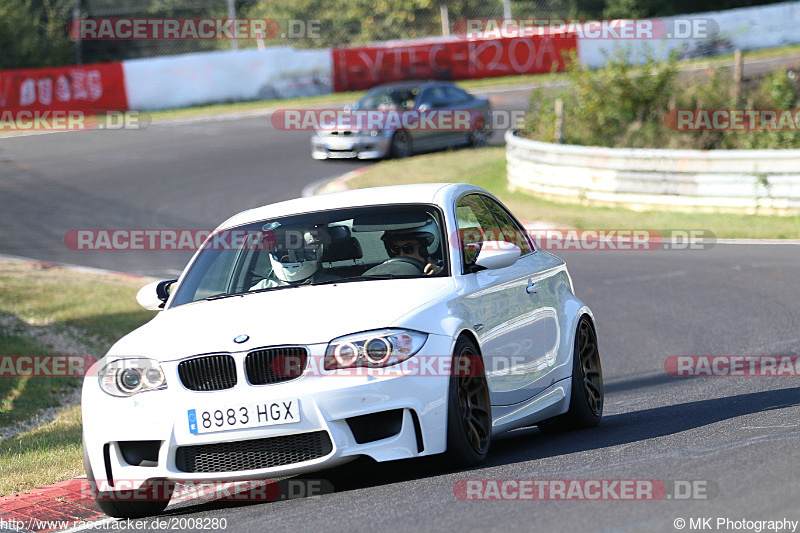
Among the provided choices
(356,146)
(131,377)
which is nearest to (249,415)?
(131,377)

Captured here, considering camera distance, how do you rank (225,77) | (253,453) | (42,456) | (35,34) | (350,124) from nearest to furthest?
(253,453) → (42,456) → (350,124) → (225,77) → (35,34)

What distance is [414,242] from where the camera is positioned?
23.0ft

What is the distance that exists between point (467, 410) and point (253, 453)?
43.3 inches

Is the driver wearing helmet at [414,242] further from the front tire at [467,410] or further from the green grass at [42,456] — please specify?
the green grass at [42,456]

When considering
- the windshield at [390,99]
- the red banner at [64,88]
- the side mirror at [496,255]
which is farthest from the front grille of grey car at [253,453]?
the red banner at [64,88]

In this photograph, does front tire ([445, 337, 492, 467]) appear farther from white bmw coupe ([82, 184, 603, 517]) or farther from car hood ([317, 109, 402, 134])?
car hood ([317, 109, 402, 134])

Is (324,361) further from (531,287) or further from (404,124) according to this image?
(404,124)

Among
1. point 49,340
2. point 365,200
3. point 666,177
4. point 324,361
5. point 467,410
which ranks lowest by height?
point 666,177

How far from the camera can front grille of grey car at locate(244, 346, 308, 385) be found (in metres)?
5.86

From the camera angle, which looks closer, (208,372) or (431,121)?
(208,372)

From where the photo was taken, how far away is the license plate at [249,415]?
5.74m

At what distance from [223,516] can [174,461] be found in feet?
1.16

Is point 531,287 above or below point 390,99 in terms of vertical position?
above

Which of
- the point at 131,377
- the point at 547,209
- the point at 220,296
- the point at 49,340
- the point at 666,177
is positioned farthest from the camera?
the point at 547,209
